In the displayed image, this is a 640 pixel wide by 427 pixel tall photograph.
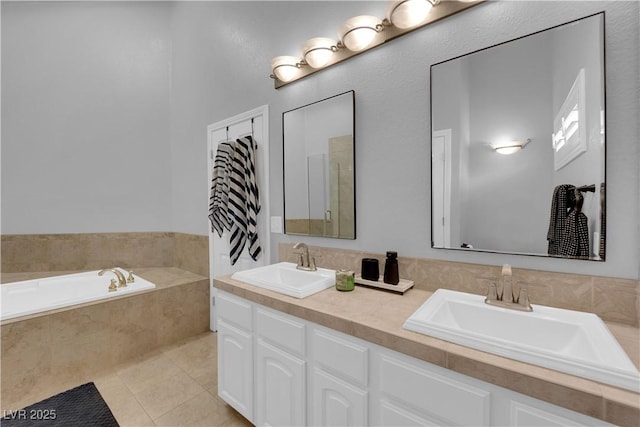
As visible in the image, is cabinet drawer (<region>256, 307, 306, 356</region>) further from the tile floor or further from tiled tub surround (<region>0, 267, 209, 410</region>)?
tiled tub surround (<region>0, 267, 209, 410</region>)

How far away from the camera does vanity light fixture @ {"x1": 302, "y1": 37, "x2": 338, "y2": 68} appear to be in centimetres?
181

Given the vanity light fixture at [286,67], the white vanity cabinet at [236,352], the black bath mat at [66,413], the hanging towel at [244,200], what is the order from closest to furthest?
1. the white vanity cabinet at [236,352]
2. the black bath mat at [66,413]
3. the vanity light fixture at [286,67]
4. the hanging towel at [244,200]

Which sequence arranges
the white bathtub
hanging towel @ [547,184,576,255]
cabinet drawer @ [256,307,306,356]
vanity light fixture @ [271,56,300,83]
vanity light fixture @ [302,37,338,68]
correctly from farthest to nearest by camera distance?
the white bathtub < vanity light fixture @ [271,56,300,83] < vanity light fixture @ [302,37,338,68] < cabinet drawer @ [256,307,306,356] < hanging towel @ [547,184,576,255]

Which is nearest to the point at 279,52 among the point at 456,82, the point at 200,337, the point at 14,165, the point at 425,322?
the point at 456,82

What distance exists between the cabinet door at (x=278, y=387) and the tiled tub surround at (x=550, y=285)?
0.76m

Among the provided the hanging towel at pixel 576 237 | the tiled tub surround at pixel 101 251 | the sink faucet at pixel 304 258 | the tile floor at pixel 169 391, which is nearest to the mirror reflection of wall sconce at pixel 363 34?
the hanging towel at pixel 576 237

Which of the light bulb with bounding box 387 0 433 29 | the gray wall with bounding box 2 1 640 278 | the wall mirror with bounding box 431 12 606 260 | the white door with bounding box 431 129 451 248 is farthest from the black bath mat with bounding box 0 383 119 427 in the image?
the light bulb with bounding box 387 0 433 29

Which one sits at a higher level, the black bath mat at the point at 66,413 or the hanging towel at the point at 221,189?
the hanging towel at the point at 221,189

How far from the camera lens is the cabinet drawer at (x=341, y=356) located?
1.07m

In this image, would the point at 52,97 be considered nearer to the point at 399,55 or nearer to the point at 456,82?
the point at 399,55

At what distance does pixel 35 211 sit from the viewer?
10.4 feet

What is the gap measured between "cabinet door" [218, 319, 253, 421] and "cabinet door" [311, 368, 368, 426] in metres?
0.46

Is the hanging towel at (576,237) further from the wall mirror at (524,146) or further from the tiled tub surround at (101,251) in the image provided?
the tiled tub surround at (101,251)

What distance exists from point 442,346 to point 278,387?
34.2 inches
